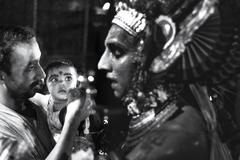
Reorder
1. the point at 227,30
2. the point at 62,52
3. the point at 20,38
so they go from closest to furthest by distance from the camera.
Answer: the point at 227,30 < the point at 20,38 < the point at 62,52

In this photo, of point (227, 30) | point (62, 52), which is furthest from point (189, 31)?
point (62, 52)

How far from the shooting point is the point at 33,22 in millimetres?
1636

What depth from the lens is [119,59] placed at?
4.24 ft

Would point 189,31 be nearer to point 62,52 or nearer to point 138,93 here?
point 138,93

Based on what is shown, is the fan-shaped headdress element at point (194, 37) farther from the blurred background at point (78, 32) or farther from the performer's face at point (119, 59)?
the blurred background at point (78, 32)

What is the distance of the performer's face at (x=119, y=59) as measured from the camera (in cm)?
127

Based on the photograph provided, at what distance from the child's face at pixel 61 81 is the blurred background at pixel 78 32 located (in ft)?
0.13

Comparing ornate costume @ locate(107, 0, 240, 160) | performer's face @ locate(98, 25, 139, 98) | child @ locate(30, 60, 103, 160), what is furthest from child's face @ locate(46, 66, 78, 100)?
ornate costume @ locate(107, 0, 240, 160)

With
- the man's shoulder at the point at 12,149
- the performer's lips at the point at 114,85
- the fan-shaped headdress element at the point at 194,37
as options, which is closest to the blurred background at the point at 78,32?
the performer's lips at the point at 114,85

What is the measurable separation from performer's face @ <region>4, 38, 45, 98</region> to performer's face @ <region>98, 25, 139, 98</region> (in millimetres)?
289

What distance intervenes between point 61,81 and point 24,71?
0.48 ft

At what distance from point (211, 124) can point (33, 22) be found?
881 mm

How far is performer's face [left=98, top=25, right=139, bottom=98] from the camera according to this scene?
1271 mm

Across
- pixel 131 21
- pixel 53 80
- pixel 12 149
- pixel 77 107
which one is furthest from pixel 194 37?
pixel 12 149
